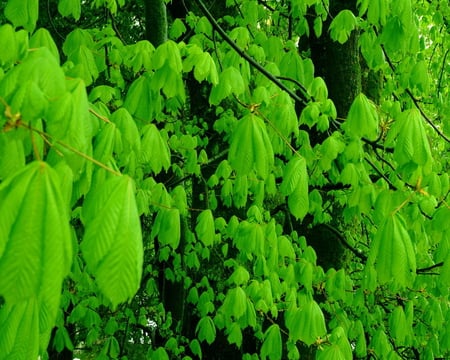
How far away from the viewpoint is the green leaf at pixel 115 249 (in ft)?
2.71

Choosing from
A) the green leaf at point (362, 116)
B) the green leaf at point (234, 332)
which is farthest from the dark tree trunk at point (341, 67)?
the green leaf at point (362, 116)

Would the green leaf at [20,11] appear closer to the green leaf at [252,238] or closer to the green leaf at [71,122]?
the green leaf at [71,122]

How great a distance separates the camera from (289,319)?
248 centimetres

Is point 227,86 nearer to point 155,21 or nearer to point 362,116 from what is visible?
point 362,116

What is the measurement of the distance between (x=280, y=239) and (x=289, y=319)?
25.4 inches

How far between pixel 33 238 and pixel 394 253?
1115 millimetres

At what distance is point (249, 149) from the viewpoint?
167 cm

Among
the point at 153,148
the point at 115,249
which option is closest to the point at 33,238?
the point at 115,249

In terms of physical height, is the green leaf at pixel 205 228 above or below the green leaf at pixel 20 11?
below

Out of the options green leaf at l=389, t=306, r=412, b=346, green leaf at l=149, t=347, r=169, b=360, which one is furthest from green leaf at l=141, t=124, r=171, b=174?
green leaf at l=149, t=347, r=169, b=360

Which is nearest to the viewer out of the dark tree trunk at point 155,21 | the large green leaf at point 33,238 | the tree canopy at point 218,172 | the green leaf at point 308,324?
the large green leaf at point 33,238

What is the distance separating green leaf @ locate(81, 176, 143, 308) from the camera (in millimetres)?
826

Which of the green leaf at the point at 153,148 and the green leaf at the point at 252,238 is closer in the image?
the green leaf at the point at 153,148

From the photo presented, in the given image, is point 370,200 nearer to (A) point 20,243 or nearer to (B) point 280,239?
(B) point 280,239
